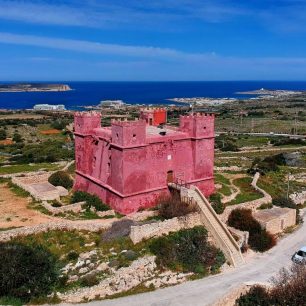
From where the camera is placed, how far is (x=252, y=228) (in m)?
26.8

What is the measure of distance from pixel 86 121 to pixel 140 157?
659 centimetres

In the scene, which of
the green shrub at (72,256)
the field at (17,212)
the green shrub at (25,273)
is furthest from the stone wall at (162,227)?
the field at (17,212)

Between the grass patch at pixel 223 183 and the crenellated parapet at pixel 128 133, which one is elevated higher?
the crenellated parapet at pixel 128 133

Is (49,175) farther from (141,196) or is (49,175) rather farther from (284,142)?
(284,142)

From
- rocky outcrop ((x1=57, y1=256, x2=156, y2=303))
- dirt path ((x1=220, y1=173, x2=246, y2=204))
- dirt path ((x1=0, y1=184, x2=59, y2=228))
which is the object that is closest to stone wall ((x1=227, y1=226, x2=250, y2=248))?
dirt path ((x1=220, y1=173, x2=246, y2=204))

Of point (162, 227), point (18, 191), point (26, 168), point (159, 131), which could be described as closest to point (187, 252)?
point (162, 227)

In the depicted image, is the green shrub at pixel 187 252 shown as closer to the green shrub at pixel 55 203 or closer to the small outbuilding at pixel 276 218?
the small outbuilding at pixel 276 218

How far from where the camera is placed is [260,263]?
2430cm

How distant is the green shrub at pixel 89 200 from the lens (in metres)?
29.4

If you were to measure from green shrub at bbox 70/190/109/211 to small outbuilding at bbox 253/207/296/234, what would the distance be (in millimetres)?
10543

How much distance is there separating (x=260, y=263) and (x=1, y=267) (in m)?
14.0

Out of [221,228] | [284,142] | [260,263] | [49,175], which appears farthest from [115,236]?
[284,142]

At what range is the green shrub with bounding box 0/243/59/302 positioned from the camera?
19.8 m

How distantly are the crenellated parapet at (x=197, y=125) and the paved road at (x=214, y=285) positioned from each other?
31.9 ft
